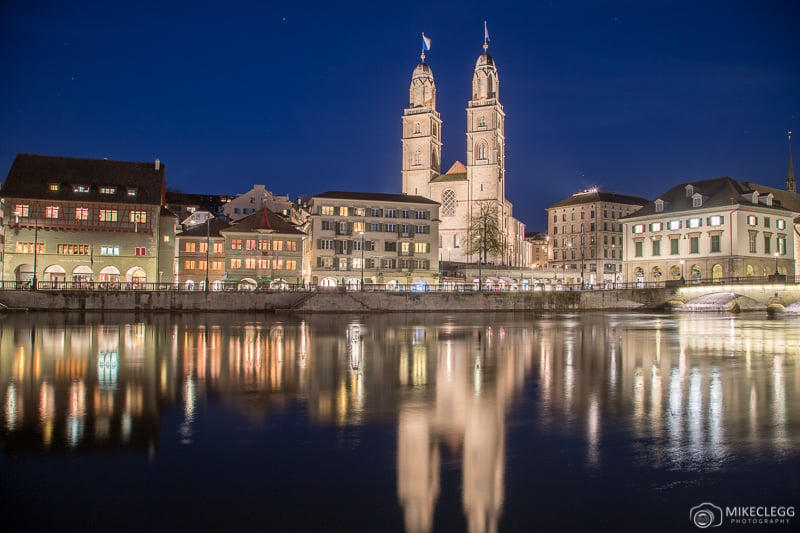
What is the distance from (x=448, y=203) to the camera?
399 ft

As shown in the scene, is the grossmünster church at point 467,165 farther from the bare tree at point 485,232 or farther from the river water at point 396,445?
the river water at point 396,445

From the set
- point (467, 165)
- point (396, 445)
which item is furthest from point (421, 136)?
point (396, 445)

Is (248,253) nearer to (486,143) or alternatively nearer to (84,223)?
(84,223)

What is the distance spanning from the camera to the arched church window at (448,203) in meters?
121

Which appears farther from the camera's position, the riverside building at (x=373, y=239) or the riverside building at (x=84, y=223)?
the riverside building at (x=373, y=239)

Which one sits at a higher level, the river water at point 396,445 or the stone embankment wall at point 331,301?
the stone embankment wall at point 331,301

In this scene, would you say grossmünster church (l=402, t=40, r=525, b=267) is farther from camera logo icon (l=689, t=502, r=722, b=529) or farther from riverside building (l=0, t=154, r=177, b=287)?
camera logo icon (l=689, t=502, r=722, b=529)

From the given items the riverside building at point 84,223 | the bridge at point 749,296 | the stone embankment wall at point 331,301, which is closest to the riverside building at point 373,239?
the stone embankment wall at point 331,301

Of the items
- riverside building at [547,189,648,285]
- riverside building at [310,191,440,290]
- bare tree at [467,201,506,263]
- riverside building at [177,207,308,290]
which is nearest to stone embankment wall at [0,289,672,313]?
riverside building at [177,207,308,290]

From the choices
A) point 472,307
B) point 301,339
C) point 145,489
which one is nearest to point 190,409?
point 145,489

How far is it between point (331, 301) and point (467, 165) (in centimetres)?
6593

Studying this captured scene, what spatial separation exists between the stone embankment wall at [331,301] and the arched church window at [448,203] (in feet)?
172

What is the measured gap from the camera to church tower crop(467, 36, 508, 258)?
390 feet

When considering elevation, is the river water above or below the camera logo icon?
above
